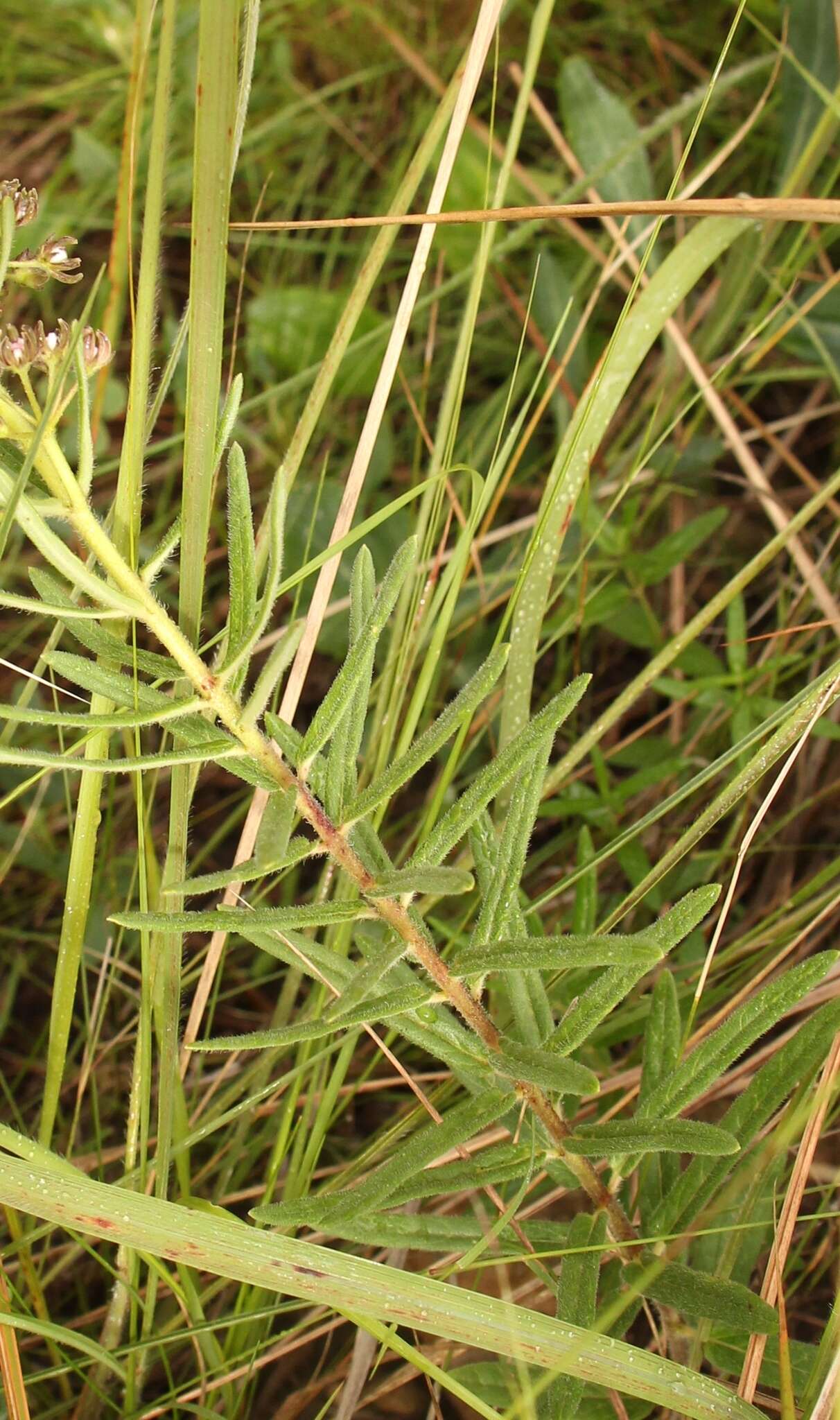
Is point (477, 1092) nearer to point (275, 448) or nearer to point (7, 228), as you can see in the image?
point (7, 228)

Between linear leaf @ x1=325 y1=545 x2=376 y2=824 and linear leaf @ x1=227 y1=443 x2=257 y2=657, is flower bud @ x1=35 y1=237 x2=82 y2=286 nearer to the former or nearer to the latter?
linear leaf @ x1=227 y1=443 x2=257 y2=657

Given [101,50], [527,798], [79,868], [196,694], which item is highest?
[101,50]

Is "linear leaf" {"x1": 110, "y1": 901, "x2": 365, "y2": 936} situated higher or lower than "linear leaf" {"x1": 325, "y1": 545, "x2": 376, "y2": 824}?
lower

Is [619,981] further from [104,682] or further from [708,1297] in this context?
[104,682]

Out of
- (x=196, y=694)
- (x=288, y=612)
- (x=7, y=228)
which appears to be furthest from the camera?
(x=288, y=612)

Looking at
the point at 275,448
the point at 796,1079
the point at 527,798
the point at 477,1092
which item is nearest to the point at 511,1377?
the point at 477,1092

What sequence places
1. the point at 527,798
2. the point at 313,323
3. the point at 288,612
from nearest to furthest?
the point at 527,798
the point at 288,612
the point at 313,323

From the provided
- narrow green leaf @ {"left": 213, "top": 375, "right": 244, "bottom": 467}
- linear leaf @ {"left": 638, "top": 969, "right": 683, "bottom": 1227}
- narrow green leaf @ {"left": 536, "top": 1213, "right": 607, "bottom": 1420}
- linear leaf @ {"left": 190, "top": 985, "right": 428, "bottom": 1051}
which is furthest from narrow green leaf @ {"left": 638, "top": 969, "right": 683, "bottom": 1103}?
narrow green leaf @ {"left": 213, "top": 375, "right": 244, "bottom": 467}
